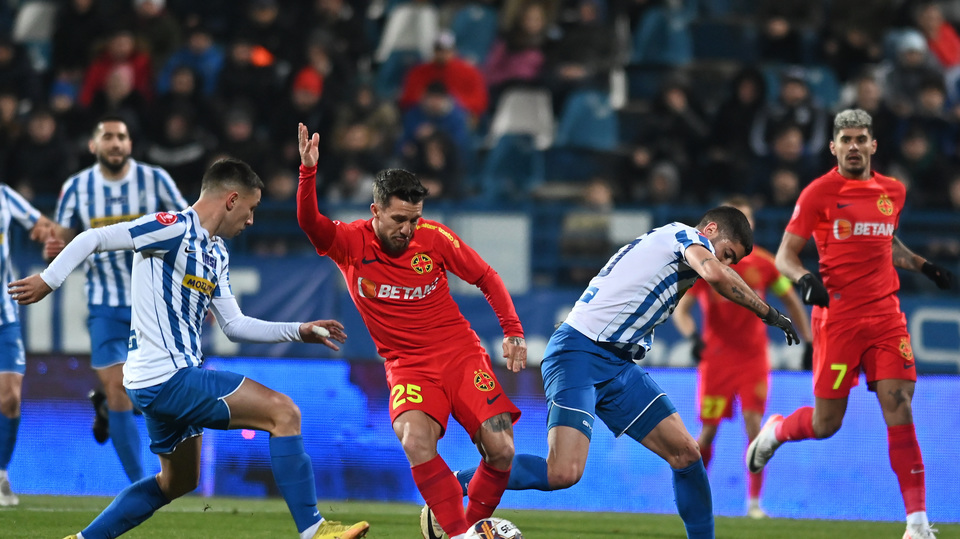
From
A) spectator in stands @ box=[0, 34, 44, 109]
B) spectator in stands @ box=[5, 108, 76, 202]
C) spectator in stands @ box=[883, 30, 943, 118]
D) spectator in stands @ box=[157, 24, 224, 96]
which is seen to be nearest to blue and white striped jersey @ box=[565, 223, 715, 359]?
spectator in stands @ box=[5, 108, 76, 202]

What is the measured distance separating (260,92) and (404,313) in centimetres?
787

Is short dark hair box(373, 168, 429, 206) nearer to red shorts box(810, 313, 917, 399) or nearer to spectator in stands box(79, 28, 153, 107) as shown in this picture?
red shorts box(810, 313, 917, 399)

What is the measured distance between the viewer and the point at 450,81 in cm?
1370

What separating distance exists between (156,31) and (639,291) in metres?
10.1

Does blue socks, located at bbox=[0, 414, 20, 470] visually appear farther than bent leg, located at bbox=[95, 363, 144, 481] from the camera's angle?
Yes

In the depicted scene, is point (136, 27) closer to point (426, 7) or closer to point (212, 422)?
point (426, 7)

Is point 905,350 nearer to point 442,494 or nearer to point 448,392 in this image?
point 448,392

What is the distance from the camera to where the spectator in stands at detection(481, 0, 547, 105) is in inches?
551

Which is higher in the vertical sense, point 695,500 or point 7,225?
point 7,225

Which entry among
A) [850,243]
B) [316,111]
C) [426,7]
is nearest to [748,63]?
[426,7]

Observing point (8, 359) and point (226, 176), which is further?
point (8, 359)

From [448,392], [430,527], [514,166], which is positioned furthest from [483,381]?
[514,166]

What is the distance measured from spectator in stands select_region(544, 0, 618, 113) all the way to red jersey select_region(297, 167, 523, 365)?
25.9 ft

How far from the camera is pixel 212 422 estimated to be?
17.3 ft
